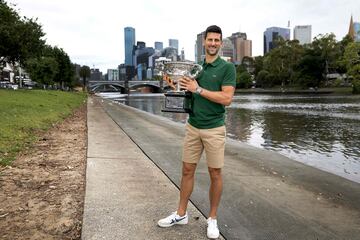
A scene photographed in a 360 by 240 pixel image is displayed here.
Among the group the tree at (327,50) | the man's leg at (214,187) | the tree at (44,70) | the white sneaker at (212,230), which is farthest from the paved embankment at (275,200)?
the tree at (327,50)

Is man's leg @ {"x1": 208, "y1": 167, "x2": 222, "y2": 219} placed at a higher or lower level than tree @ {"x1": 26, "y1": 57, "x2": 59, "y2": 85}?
lower

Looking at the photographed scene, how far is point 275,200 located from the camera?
5258 mm

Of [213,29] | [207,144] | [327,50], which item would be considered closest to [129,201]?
[207,144]

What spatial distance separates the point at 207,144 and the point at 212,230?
0.86 m

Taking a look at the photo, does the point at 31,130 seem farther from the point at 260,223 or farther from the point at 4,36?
the point at 4,36

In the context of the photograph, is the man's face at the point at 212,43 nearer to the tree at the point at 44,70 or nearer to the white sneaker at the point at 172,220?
the white sneaker at the point at 172,220

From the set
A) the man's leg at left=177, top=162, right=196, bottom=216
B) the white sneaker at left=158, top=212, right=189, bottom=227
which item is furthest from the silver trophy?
the white sneaker at left=158, top=212, right=189, bottom=227

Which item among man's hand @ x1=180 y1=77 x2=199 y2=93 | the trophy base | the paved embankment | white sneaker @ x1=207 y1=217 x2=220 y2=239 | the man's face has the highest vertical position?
the man's face

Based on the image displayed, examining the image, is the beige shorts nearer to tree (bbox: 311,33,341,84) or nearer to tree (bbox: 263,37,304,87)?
tree (bbox: 311,33,341,84)

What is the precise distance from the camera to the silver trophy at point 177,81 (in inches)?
144

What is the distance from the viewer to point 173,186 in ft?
18.5

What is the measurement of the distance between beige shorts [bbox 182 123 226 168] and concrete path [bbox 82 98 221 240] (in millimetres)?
770

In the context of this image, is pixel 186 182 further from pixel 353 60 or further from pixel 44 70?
pixel 44 70

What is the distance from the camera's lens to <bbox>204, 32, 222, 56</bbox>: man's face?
3631 mm
